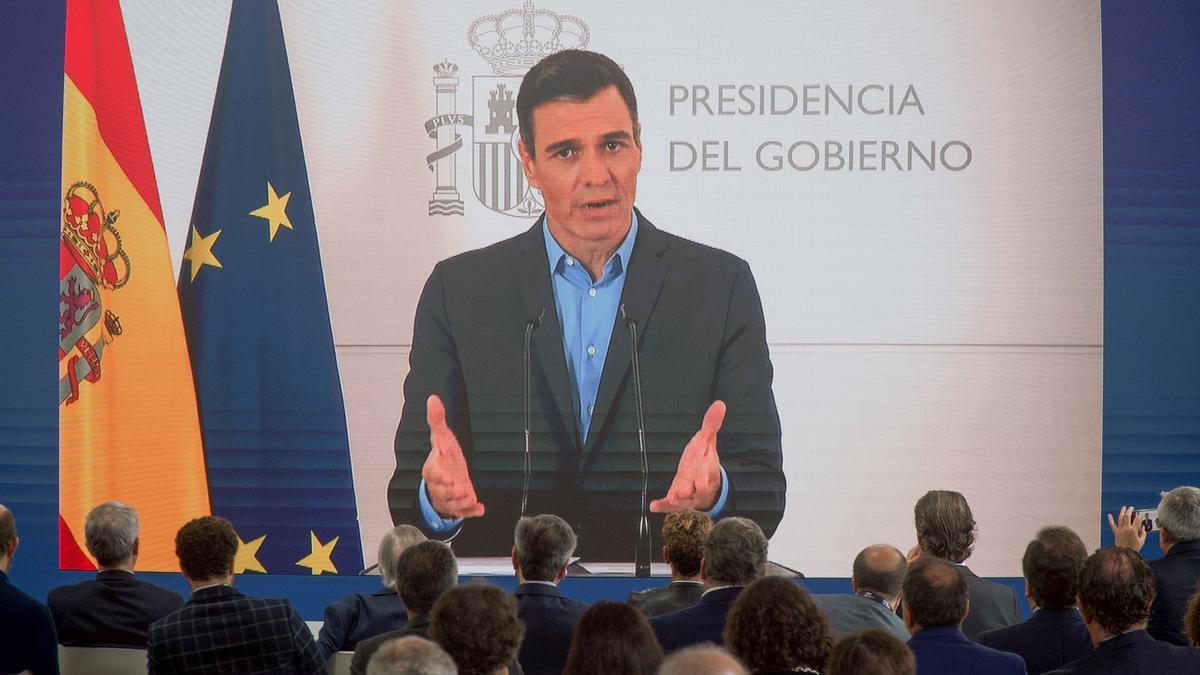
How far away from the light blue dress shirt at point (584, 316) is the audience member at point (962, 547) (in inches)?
79.9

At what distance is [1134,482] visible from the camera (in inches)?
237

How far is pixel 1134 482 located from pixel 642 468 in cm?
226

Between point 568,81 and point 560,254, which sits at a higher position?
point 568,81

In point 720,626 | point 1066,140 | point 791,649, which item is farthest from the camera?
point 1066,140

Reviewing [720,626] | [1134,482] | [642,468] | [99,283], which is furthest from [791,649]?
[99,283]

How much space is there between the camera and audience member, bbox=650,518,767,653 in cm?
338

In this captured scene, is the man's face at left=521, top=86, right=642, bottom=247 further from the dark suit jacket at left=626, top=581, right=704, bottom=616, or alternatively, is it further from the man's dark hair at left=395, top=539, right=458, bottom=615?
the man's dark hair at left=395, top=539, right=458, bottom=615

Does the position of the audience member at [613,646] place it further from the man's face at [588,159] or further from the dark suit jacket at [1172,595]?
the man's face at [588,159]

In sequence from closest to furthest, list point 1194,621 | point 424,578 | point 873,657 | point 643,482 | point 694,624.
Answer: point 873,657 → point 1194,621 → point 424,578 → point 694,624 → point 643,482

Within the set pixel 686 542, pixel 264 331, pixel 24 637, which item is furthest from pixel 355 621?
pixel 264 331

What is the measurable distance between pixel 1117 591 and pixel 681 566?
1.28m

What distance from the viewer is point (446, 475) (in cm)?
608

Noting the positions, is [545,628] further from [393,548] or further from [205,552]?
[205,552]

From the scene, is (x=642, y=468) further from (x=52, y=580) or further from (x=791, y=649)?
(x=791, y=649)
